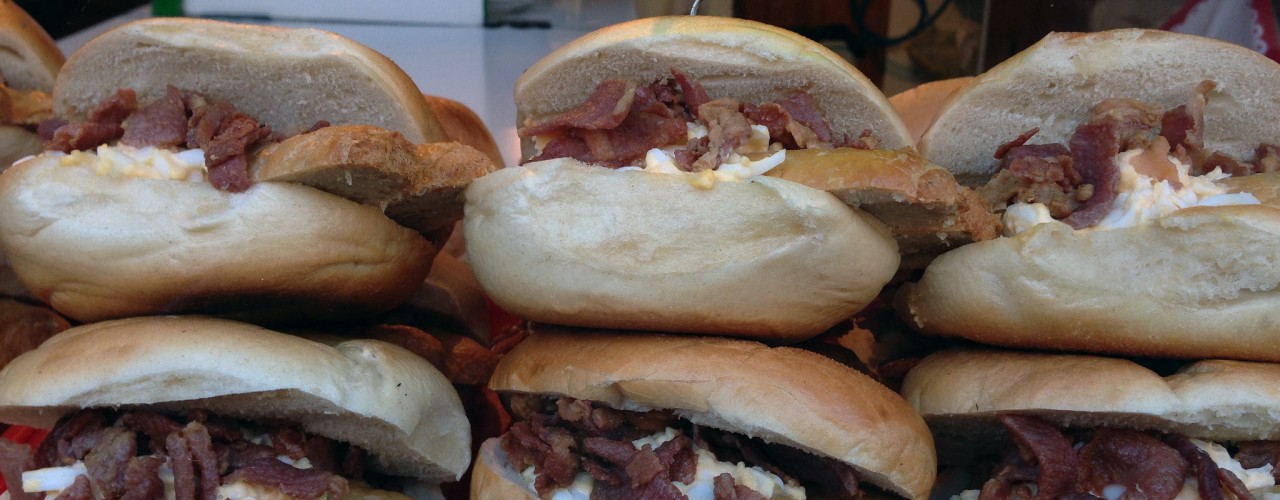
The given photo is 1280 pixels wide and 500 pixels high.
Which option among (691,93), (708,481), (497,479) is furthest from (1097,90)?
(497,479)

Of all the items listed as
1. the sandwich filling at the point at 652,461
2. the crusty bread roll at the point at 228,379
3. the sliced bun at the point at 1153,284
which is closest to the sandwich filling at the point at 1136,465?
the sliced bun at the point at 1153,284

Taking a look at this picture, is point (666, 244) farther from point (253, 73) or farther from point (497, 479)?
point (253, 73)

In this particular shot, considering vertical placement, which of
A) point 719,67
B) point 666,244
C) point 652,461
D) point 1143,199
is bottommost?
point 652,461

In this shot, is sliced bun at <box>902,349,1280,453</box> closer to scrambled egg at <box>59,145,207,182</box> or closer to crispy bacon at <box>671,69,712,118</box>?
crispy bacon at <box>671,69,712,118</box>

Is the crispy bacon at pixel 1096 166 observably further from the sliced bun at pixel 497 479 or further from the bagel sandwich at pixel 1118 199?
the sliced bun at pixel 497 479

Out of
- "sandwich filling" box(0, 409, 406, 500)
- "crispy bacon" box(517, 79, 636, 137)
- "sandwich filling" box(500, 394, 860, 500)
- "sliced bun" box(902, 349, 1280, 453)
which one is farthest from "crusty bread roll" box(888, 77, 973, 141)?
"sandwich filling" box(0, 409, 406, 500)

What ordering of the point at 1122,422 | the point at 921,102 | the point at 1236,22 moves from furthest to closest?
the point at 1236,22, the point at 921,102, the point at 1122,422

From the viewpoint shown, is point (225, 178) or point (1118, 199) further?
point (1118, 199)
